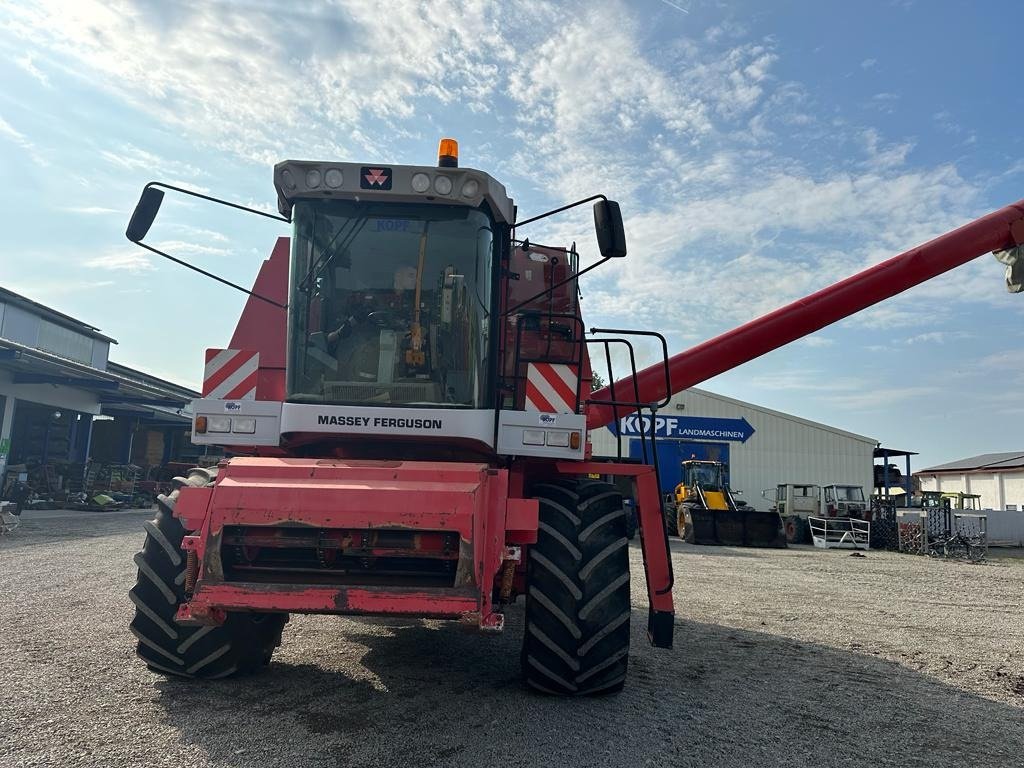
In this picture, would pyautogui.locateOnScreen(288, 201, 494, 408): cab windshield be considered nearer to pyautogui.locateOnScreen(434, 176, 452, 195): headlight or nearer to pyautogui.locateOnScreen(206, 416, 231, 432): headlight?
pyautogui.locateOnScreen(434, 176, 452, 195): headlight

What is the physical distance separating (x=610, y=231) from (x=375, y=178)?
1.61m

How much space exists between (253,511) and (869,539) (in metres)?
22.5

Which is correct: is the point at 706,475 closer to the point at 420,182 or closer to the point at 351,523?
the point at 420,182

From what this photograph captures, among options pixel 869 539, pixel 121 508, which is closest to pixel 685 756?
pixel 869 539

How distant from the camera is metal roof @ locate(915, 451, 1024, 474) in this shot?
44.4m

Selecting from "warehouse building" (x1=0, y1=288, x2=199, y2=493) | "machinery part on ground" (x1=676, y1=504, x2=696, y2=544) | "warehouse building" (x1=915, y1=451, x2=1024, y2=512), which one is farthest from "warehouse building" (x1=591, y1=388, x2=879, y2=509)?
"warehouse building" (x1=0, y1=288, x2=199, y2=493)

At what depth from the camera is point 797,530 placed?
24172mm

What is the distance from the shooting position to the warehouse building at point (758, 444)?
103 ft

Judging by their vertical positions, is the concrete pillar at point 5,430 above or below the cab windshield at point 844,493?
above

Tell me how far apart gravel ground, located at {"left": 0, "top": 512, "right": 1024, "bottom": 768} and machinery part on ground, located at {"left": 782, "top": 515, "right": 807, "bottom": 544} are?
15652 millimetres

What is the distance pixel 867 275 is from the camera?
731cm

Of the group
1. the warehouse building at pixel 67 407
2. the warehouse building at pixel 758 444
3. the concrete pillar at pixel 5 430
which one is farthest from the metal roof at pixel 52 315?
the warehouse building at pixel 758 444

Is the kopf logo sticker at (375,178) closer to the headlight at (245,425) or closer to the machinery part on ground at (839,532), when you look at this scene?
the headlight at (245,425)

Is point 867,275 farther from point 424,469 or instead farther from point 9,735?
point 9,735
